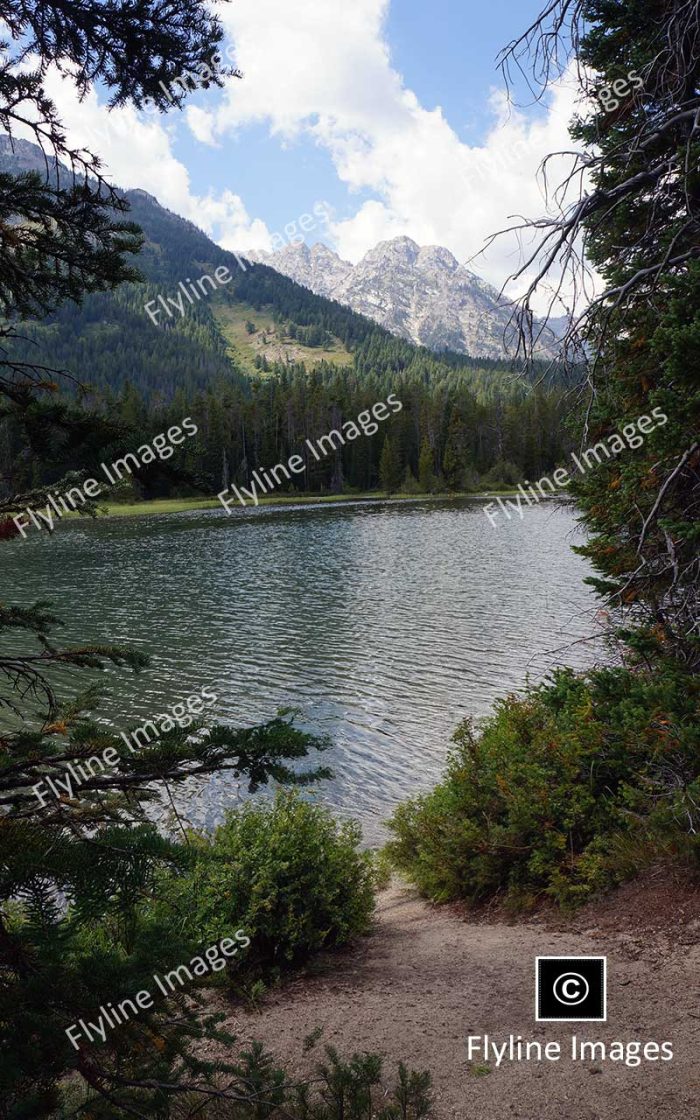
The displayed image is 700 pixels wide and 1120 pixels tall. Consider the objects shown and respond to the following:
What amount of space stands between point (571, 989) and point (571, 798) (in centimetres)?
236

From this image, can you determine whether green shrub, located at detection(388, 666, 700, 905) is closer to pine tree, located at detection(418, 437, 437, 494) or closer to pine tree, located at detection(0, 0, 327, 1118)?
pine tree, located at detection(0, 0, 327, 1118)

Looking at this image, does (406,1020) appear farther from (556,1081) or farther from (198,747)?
(198,747)

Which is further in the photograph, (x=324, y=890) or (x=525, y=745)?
(x=525, y=745)

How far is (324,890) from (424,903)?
6.89 ft

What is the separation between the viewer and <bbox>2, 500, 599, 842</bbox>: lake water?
15.3 metres

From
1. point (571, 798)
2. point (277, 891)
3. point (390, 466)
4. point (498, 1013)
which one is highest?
point (390, 466)

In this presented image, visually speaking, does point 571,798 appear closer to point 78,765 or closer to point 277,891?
point 277,891

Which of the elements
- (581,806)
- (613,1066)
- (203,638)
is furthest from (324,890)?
(203,638)

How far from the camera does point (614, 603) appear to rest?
20.3ft

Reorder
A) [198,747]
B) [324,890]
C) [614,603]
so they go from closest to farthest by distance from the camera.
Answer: [198,747], [614,603], [324,890]

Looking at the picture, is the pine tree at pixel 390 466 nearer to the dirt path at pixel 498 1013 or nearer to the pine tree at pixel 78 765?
the dirt path at pixel 498 1013

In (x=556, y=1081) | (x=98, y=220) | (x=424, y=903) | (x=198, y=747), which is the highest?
(x=98, y=220)

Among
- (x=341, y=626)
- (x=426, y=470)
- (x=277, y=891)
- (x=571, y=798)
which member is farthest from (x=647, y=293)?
(x=426, y=470)

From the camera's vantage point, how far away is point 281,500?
330 feet
